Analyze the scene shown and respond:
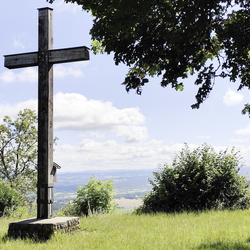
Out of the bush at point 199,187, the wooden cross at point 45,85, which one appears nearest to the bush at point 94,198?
the bush at point 199,187

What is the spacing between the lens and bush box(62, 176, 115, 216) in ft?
46.5

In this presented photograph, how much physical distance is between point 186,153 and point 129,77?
805cm

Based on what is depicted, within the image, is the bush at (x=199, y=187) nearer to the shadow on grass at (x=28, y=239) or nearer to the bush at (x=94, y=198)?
the bush at (x=94, y=198)

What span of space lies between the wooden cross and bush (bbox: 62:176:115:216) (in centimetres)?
549

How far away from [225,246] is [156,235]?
1.63 meters

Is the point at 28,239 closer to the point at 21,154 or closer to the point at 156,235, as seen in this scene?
the point at 156,235

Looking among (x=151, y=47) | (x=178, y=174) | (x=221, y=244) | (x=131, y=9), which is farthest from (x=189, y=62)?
(x=178, y=174)

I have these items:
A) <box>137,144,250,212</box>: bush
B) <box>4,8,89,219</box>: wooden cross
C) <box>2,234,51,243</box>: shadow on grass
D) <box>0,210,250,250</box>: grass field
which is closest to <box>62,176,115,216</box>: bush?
<box>137,144,250,212</box>: bush

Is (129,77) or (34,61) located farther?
(34,61)

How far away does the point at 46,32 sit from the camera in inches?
364

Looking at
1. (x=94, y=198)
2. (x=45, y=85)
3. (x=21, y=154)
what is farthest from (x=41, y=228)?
(x=21, y=154)

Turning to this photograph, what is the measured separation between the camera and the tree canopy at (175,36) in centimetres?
542

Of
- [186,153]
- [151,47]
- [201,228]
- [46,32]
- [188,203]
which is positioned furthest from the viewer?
[186,153]

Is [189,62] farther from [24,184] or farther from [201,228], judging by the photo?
[24,184]
